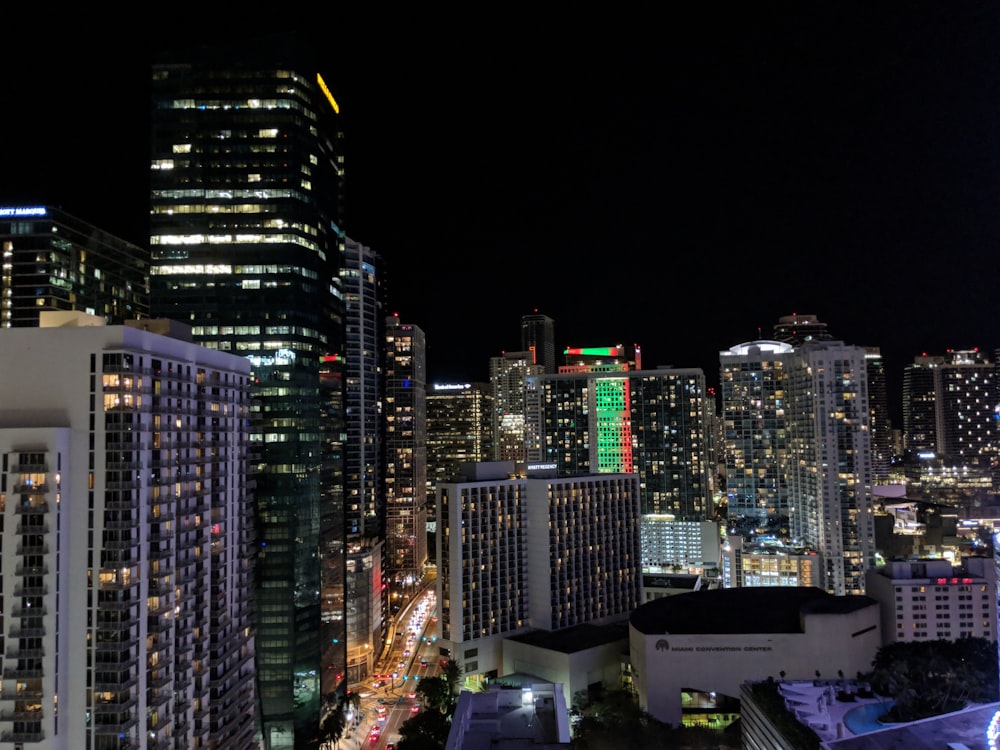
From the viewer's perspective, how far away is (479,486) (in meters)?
103

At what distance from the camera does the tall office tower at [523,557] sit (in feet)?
327

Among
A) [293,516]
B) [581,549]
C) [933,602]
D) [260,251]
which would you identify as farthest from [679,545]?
[260,251]

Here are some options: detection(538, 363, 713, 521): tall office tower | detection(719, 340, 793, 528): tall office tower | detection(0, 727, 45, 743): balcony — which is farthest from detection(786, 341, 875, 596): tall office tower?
detection(0, 727, 45, 743): balcony

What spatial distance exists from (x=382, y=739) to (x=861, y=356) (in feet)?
386

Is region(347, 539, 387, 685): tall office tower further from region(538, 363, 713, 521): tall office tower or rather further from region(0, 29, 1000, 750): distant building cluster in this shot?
region(538, 363, 713, 521): tall office tower

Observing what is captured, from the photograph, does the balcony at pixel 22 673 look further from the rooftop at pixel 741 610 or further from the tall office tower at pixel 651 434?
the tall office tower at pixel 651 434

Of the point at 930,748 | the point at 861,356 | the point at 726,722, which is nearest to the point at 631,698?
the point at 726,722

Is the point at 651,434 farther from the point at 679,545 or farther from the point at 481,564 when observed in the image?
the point at 481,564

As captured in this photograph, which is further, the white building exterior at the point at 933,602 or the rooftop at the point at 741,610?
the white building exterior at the point at 933,602

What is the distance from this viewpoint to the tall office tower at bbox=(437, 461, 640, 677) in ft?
327

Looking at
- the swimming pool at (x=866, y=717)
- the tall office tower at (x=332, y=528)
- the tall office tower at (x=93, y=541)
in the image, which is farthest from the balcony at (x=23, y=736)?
the swimming pool at (x=866, y=717)

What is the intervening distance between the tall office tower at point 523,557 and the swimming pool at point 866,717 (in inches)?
1714

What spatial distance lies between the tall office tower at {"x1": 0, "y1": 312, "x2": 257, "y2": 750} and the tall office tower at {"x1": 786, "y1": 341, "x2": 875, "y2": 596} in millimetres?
120682

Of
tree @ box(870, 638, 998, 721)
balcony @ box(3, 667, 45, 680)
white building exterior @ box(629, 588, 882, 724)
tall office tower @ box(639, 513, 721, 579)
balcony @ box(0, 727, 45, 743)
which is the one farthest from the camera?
tall office tower @ box(639, 513, 721, 579)
